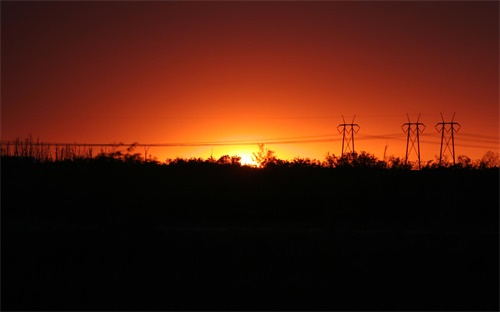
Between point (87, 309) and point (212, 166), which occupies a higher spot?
point (212, 166)

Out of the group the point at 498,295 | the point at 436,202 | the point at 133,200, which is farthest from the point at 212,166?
the point at 498,295

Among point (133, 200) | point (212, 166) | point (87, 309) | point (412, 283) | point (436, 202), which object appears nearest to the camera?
point (87, 309)

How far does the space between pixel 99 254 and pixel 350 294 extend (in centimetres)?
984

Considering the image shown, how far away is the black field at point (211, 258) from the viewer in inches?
1043

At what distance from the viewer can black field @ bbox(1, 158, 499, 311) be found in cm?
2650

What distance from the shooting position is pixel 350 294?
2714 centimetres

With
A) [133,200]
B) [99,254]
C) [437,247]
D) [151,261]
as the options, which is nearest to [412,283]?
[437,247]

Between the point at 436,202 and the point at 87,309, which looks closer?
the point at 87,309

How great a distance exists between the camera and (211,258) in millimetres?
28156

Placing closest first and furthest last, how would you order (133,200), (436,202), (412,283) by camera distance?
(412,283), (133,200), (436,202)

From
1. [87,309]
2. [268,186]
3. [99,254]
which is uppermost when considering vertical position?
[268,186]

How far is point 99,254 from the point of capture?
28016 mm

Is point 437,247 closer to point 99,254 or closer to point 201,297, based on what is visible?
point 201,297

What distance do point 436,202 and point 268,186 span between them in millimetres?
9101
